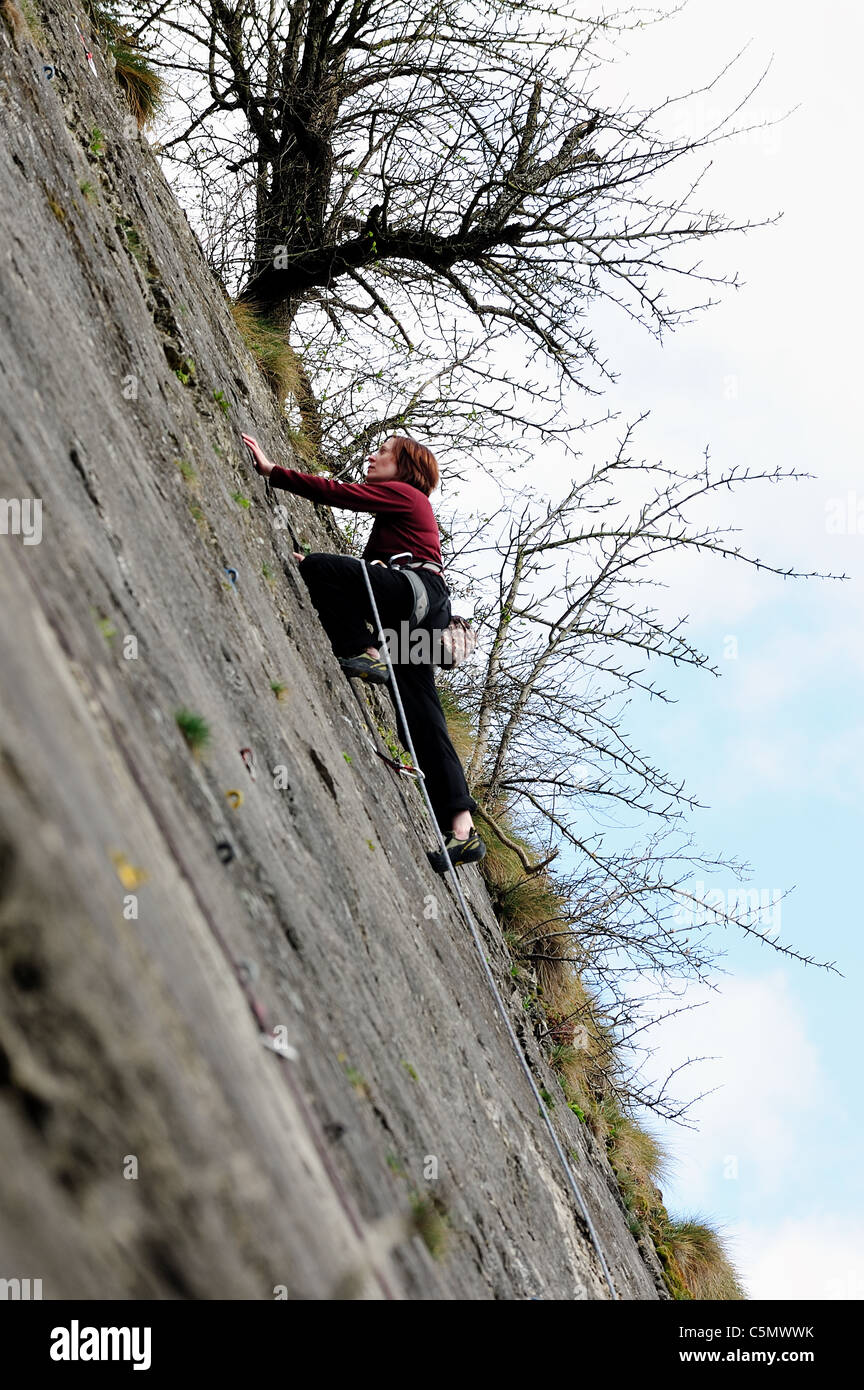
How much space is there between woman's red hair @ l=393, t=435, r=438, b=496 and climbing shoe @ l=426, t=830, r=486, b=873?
1.91 m

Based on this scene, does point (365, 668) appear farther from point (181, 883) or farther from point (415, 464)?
point (181, 883)

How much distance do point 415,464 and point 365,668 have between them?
1.14 m

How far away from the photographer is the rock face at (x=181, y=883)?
4.02 feet

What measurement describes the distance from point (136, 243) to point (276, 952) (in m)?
3.45

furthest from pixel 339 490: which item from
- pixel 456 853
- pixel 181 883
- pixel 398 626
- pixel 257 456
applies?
pixel 181 883

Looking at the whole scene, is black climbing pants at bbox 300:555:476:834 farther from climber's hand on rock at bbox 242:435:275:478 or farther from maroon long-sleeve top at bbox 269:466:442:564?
climber's hand on rock at bbox 242:435:275:478

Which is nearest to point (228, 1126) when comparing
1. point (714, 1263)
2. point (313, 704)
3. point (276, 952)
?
point (276, 952)

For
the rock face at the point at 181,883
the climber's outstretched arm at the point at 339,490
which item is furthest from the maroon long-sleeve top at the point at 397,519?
the rock face at the point at 181,883

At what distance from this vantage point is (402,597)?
5352 mm

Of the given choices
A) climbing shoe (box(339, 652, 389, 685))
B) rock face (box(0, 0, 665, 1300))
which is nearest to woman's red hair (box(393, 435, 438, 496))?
rock face (box(0, 0, 665, 1300))

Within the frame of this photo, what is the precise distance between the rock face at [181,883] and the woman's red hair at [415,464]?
0.73 metres

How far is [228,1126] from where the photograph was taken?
4.61ft

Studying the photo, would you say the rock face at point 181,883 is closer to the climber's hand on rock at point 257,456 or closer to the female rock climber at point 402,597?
the climber's hand on rock at point 257,456

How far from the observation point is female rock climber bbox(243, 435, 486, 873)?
5.30 metres
